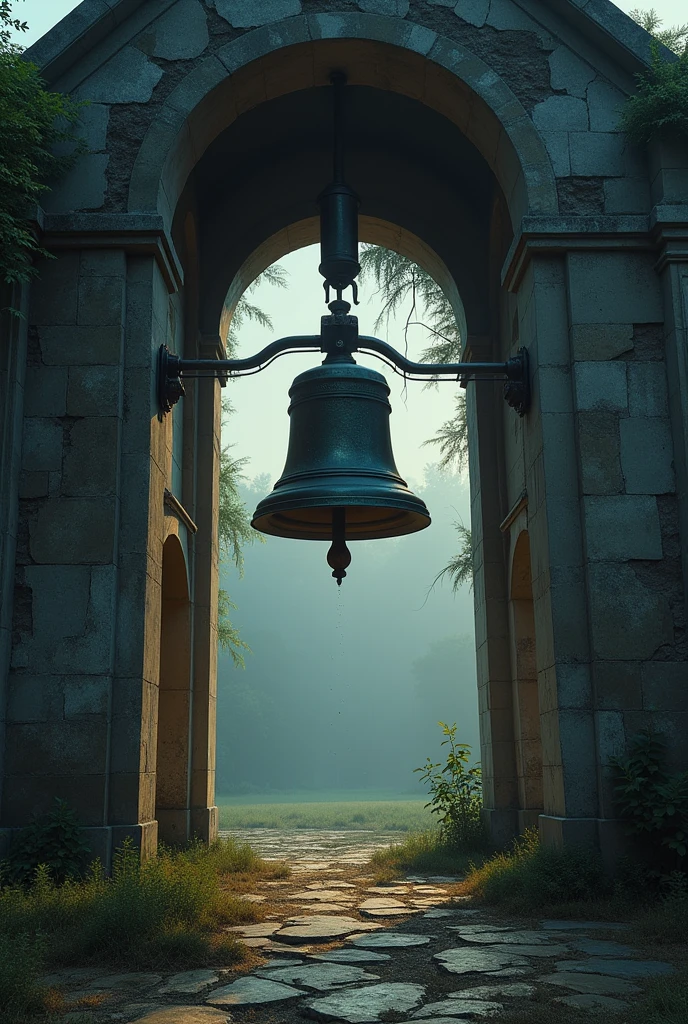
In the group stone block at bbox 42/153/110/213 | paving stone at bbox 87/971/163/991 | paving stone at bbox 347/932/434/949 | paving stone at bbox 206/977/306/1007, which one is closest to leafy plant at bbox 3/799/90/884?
paving stone at bbox 87/971/163/991

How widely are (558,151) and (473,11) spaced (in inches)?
49.0

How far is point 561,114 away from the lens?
22.1ft

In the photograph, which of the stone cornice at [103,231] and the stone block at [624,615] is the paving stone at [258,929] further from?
the stone cornice at [103,231]

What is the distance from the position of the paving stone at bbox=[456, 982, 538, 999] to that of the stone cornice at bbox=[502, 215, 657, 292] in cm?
453

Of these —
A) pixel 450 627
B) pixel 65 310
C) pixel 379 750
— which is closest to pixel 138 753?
Result: pixel 65 310

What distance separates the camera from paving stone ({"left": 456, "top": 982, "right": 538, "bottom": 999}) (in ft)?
11.7

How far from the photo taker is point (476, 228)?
31.2 ft

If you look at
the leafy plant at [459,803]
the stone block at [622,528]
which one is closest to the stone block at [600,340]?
the stone block at [622,528]

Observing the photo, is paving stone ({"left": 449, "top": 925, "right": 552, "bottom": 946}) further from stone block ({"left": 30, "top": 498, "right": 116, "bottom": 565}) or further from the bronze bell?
stone block ({"left": 30, "top": 498, "right": 116, "bottom": 565})

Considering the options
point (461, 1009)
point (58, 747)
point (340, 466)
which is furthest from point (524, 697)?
point (461, 1009)

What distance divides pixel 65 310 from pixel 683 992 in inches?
201

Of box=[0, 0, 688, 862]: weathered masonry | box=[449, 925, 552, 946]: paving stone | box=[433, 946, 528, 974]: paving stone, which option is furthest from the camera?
box=[0, 0, 688, 862]: weathered masonry

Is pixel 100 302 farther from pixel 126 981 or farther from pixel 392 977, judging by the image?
pixel 392 977

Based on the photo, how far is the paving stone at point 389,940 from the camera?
15.3 feet
